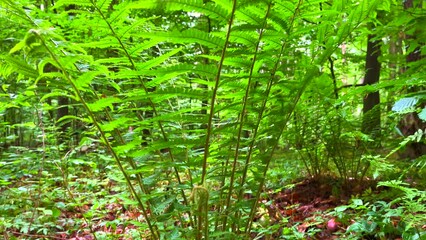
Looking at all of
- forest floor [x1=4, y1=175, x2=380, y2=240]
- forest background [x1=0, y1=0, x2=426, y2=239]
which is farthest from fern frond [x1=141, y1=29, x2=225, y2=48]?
forest floor [x1=4, y1=175, x2=380, y2=240]

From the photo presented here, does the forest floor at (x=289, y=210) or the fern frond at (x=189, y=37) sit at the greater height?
the fern frond at (x=189, y=37)

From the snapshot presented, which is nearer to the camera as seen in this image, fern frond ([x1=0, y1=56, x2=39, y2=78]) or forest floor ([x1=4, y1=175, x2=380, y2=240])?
fern frond ([x1=0, y1=56, x2=39, y2=78])

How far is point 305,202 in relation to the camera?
9.03 ft

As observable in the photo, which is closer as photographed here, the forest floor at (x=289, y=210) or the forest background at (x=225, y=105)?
the forest background at (x=225, y=105)

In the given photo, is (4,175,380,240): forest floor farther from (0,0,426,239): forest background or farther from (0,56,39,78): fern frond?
(0,56,39,78): fern frond

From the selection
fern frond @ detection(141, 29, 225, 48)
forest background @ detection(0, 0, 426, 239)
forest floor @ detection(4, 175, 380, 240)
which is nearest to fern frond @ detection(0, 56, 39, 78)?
forest background @ detection(0, 0, 426, 239)

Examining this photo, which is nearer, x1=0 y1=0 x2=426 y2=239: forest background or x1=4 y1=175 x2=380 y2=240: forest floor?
x1=0 y1=0 x2=426 y2=239: forest background

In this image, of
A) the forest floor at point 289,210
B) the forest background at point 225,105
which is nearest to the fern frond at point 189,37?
the forest background at point 225,105

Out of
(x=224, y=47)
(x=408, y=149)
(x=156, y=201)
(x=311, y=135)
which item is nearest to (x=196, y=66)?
(x=224, y=47)

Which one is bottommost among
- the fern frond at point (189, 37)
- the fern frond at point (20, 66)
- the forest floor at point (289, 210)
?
the forest floor at point (289, 210)

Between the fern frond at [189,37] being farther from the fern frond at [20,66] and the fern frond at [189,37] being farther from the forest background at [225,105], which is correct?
the fern frond at [20,66]

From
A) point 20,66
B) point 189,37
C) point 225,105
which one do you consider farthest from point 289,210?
point 20,66

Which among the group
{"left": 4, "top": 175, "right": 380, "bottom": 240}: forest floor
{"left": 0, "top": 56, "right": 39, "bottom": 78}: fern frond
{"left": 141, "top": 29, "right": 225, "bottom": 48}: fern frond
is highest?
{"left": 0, "top": 56, "right": 39, "bottom": 78}: fern frond

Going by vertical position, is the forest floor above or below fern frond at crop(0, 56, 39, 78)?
Result: below
